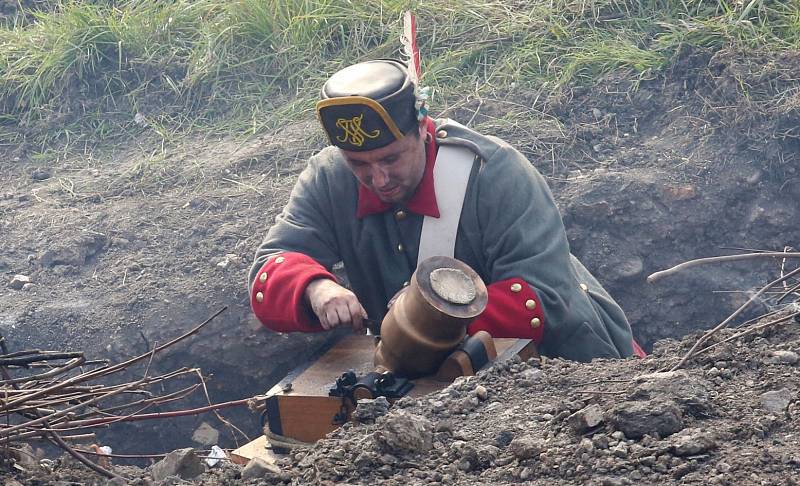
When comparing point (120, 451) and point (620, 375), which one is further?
point (120, 451)

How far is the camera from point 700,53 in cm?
611

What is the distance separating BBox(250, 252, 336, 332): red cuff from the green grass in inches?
88.1

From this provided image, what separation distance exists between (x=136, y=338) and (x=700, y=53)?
3409mm

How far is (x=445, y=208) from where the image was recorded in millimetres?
4301

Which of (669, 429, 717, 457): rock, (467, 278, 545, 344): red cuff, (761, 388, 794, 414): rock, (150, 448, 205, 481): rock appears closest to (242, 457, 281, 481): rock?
(150, 448, 205, 481): rock

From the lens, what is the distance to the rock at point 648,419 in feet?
8.11

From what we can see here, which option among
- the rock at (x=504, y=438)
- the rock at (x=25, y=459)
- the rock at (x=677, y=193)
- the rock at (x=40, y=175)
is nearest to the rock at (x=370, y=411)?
the rock at (x=504, y=438)

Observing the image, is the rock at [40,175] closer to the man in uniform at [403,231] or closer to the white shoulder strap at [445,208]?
the man in uniform at [403,231]

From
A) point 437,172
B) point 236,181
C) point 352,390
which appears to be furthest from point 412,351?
point 236,181

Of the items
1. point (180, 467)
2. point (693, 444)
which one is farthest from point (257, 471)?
point (693, 444)

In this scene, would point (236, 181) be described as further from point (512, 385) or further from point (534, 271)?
point (512, 385)

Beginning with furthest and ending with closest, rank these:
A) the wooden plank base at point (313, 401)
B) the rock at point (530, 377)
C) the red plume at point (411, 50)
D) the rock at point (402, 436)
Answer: the red plume at point (411, 50)
the wooden plank base at point (313, 401)
the rock at point (530, 377)
the rock at point (402, 436)

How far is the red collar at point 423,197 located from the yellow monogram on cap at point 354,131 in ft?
1.21

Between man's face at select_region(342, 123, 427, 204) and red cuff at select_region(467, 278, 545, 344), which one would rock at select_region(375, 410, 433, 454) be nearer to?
red cuff at select_region(467, 278, 545, 344)
